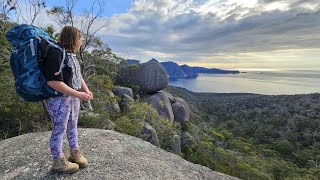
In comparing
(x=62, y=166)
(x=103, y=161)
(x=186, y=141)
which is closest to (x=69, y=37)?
(x=62, y=166)

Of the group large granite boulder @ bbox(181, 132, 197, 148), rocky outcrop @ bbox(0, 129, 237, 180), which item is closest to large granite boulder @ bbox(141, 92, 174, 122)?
large granite boulder @ bbox(181, 132, 197, 148)

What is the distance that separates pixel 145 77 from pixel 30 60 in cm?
2293

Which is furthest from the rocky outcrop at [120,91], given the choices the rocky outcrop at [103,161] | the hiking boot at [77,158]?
the hiking boot at [77,158]

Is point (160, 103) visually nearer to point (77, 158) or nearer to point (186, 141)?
point (186, 141)

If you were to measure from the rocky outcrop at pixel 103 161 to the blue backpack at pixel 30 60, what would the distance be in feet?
4.97

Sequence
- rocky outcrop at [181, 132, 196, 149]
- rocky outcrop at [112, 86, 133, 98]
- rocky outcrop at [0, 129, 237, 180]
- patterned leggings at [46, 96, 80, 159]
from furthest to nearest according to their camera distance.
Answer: rocky outcrop at [181, 132, 196, 149] < rocky outcrop at [112, 86, 133, 98] < rocky outcrop at [0, 129, 237, 180] < patterned leggings at [46, 96, 80, 159]

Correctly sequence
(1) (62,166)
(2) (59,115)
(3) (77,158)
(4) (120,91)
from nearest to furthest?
(2) (59,115) → (1) (62,166) → (3) (77,158) → (4) (120,91)

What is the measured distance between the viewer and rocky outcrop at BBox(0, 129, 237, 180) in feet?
14.6

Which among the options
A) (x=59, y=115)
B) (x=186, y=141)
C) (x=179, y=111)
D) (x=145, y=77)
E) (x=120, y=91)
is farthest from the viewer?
(x=179, y=111)

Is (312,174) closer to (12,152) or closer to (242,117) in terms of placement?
(12,152)

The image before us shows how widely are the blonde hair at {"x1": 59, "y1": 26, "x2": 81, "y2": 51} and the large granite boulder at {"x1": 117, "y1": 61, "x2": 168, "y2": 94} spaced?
22262mm

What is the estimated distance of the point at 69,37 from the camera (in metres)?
3.60

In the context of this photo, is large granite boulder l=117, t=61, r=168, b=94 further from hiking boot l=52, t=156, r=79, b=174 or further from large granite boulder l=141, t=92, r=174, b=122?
hiking boot l=52, t=156, r=79, b=174

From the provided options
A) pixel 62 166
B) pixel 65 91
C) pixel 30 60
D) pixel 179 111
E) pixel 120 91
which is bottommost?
pixel 179 111
